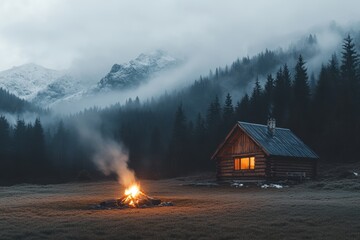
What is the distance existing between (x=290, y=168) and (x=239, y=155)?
6025 mm

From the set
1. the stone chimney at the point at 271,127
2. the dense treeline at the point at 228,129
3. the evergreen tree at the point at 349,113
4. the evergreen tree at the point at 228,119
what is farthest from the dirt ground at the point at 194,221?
the evergreen tree at the point at 228,119

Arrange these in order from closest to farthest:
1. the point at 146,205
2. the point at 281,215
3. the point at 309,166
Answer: the point at 281,215 → the point at 146,205 → the point at 309,166

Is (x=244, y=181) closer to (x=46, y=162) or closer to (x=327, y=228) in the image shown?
(x=327, y=228)

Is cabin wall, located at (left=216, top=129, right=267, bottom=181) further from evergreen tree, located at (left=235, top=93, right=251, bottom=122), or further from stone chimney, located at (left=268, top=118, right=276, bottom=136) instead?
evergreen tree, located at (left=235, top=93, right=251, bottom=122)

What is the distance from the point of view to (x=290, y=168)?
49250 mm

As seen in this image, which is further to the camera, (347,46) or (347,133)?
(347,46)

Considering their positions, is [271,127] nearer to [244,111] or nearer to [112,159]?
[244,111]

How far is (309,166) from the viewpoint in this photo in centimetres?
5197

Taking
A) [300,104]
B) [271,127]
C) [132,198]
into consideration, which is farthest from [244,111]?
[132,198]

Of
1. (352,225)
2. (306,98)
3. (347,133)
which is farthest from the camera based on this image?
(306,98)

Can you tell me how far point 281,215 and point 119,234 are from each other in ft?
27.4


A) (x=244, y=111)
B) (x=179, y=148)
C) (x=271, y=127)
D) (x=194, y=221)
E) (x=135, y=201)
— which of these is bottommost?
(x=194, y=221)

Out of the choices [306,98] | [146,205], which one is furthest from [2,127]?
[146,205]

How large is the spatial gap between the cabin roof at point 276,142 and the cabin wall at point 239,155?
90 centimetres
